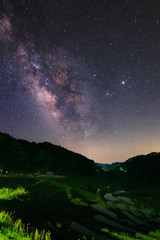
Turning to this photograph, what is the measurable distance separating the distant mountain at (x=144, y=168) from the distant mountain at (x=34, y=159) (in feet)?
54.5

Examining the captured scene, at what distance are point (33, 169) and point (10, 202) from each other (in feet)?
84.1

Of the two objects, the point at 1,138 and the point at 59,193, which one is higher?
the point at 1,138

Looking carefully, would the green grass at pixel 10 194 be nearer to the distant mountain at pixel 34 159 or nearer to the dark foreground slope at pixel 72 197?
the dark foreground slope at pixel 72 197

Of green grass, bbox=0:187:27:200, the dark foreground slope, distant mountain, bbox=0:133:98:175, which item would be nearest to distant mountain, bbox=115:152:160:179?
the dark foreground slope

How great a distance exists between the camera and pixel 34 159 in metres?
30.6

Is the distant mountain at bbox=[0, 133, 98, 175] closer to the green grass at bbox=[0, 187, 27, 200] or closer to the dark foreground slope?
the dark foreground slope

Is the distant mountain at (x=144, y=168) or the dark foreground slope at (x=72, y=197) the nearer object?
the dark foreground slope at (x=72, y=197)

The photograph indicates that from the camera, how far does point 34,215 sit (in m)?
4.62

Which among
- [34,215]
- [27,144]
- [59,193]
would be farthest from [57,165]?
[34,215]

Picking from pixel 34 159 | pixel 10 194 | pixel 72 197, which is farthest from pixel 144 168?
pixel 10 194

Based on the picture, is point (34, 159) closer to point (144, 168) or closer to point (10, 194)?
point (10, 194)

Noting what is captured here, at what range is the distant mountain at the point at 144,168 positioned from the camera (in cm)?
4471

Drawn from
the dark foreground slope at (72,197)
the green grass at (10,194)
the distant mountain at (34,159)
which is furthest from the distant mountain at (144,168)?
the green grass at (10,194)

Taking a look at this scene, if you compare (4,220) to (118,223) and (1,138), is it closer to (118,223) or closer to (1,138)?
(118,223)
